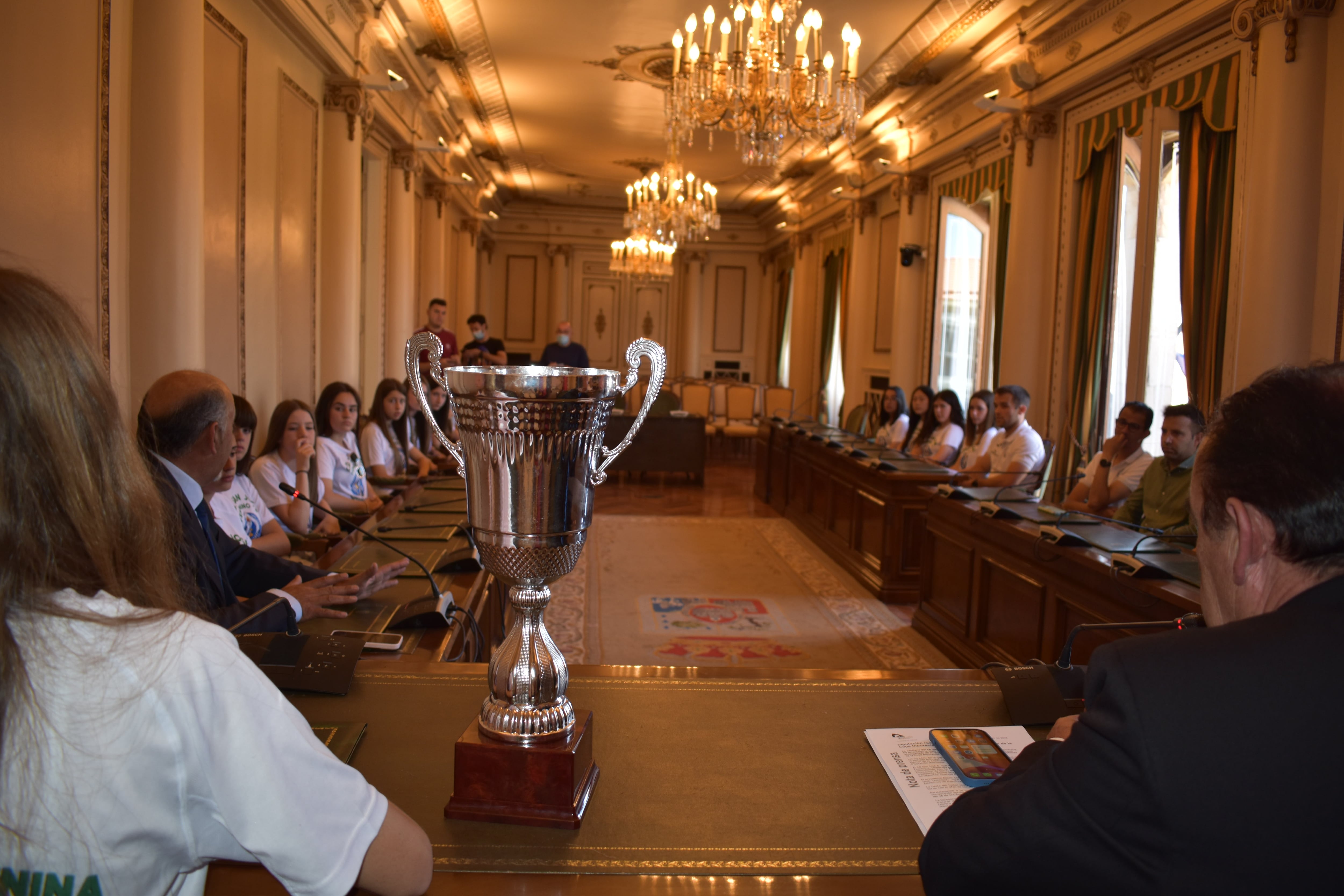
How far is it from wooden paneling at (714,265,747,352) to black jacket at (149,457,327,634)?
13209mm

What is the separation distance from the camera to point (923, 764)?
131cm

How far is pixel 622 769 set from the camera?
127cm

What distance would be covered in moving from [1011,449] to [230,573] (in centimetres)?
443

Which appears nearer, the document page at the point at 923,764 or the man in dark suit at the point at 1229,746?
the man in dark suit at the point at 1229,746

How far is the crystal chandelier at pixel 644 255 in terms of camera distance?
1022cm

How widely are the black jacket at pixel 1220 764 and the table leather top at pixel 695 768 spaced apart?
13.5 inches

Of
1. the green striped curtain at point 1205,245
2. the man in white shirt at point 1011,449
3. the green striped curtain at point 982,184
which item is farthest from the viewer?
the green striped curtain at point 982,184

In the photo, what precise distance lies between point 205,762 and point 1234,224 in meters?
4.96

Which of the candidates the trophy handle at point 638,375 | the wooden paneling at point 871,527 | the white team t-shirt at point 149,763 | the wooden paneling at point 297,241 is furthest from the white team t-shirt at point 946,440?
the white team t-shirt at point 149,763

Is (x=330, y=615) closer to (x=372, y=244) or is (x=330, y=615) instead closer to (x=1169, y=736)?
(x=1169, y=736)

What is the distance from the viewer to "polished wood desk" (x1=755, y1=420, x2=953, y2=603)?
5.17m

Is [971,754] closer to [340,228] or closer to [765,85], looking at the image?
[765,85]

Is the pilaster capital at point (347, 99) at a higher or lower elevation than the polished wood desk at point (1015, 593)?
higher

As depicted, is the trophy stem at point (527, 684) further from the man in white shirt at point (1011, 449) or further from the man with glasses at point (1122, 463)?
the man in white shirt at point (1011, 449)
